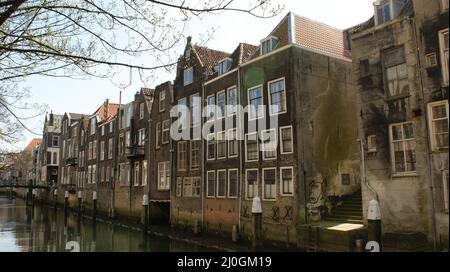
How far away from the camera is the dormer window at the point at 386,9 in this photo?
17.3 meters

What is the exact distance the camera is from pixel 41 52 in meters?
8.26

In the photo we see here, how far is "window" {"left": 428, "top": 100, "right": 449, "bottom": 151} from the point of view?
14.7 metres

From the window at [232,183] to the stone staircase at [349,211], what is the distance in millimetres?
6265

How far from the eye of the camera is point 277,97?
73.8 feet

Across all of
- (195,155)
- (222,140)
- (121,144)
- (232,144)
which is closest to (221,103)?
(222,140)

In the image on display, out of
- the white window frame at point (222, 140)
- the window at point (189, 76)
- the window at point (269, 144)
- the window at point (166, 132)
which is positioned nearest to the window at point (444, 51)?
the window at point (269, 144)

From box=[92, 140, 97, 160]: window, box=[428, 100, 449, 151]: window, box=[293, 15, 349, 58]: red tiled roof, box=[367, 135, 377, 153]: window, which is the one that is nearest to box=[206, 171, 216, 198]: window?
box=[293, 15, 349, 58]: red tiled roof

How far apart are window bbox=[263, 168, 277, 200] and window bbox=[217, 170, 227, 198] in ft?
12.8

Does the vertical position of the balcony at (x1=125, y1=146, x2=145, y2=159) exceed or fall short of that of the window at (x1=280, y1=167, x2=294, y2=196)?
it exceeds it

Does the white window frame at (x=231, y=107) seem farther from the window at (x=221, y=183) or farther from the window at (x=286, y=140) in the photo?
the window at (x=286, y=140)

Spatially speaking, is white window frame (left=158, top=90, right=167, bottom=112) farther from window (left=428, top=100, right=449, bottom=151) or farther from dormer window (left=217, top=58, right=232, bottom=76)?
window (left=428, top=100, right=449, bottom=151)
